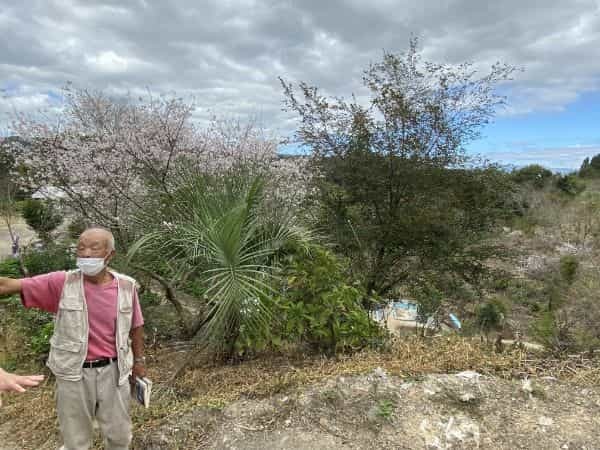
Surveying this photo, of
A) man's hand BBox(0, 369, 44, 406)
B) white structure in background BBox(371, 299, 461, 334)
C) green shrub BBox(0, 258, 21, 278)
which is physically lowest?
white structure in background BBox(371, 299, 461, 334)

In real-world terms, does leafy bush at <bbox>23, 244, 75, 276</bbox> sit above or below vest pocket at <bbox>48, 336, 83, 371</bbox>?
below

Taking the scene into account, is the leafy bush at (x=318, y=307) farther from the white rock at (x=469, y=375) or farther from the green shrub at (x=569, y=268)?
the green shrub at (x=569, y=268)

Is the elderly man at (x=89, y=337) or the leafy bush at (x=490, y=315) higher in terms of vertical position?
the elderly man at (x=89, y=337)

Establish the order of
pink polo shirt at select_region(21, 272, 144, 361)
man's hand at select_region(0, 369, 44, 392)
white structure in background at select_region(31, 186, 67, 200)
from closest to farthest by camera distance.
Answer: man's hand at select_region(0, 369, 44, 392) → pink polo shirt at select_region(21, 272, 144, 361) → white structure in background at select_region(31, 186, 67, 200)

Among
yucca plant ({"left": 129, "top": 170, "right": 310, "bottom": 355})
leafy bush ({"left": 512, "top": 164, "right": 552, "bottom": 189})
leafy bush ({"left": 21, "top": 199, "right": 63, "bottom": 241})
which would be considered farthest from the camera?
leafy bush ({"left": 512, "top": 164, "right": 552, "bottom": 189})

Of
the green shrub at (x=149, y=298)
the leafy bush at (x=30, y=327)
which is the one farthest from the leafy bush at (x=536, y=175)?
the leafy bush at (x=30, y=327)

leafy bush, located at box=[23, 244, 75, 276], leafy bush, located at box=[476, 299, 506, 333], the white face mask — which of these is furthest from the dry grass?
leafy bush, located at box=[476, 299, 506, 333]

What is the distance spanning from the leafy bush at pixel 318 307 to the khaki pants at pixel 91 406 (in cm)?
122

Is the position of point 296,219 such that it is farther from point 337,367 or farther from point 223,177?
point 337,367

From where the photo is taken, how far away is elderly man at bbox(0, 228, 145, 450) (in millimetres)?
2055

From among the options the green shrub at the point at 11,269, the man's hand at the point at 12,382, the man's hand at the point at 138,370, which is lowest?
the green shrub at the point at 11,269

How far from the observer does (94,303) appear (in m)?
2.11

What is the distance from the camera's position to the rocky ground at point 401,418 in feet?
8.09

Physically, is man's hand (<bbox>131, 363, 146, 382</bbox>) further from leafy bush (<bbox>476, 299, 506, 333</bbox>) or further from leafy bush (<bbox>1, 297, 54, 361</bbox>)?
leafy bush (<bbox>476, 299, 506, 333</bbox>)
